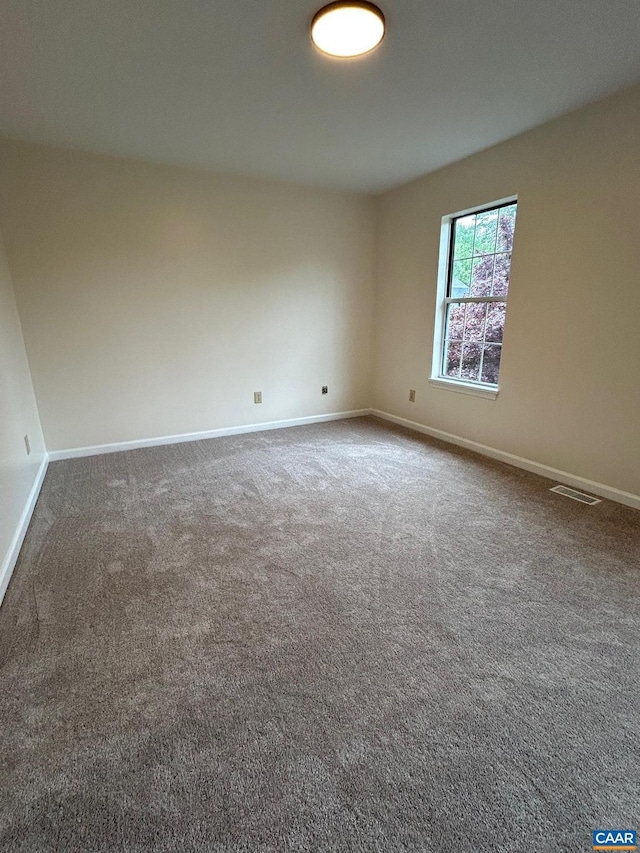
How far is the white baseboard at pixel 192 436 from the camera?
11.7 feet

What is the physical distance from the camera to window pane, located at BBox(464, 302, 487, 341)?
3.57m

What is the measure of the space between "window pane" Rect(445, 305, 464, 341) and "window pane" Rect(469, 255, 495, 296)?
0.21 m

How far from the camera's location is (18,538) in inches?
87.7

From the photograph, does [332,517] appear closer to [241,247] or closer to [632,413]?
[632,413]

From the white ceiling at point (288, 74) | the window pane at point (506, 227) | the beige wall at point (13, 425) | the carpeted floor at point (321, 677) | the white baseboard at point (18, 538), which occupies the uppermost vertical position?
the white ceiling at point (288, 74)

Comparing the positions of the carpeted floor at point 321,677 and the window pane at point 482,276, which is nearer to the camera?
the carpeted floor at point 321,677

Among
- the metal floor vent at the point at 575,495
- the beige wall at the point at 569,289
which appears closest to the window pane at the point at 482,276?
the beige wall at the point at 569,289

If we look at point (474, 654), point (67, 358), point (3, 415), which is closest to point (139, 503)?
point (3, 415)

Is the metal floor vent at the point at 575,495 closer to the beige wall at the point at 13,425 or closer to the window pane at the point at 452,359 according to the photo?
the window pane at the point at 452,359

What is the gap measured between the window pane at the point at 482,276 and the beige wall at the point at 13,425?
3.62 m

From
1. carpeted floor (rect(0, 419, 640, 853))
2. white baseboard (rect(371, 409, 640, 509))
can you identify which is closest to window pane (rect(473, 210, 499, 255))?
white baseboard (rect(371, 409, 640, 509))

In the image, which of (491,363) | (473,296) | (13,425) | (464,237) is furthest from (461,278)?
(13,425)

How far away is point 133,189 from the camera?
3.37 meters

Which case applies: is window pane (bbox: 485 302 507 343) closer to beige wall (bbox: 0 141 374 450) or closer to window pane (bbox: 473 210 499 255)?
window pane (bbox: 473 210 499 255)
